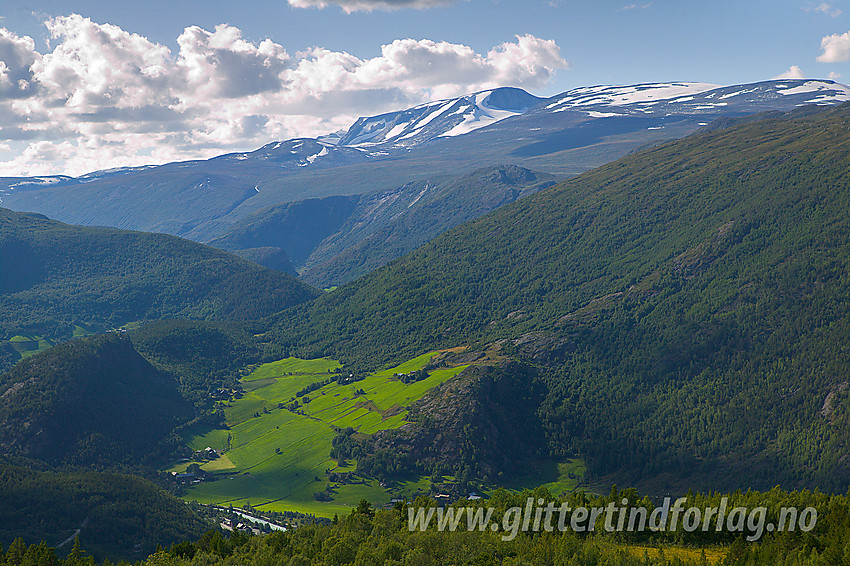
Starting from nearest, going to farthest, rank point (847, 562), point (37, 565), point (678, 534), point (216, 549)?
point (847, 562) < point (678, 534) < point (37, 565) < point (216, 549)

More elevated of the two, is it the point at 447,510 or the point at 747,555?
the point at 747,555

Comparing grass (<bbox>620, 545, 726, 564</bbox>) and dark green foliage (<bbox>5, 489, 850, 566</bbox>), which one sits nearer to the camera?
dark green foliage (<bbox>5, 489, 850, 566</bbox>)

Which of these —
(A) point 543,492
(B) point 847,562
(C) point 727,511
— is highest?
(B) point 847,562

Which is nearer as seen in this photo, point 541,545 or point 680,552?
point 541,545

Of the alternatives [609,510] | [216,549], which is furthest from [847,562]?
[216,549]

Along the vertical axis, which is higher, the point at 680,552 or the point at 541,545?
the point at 541,545

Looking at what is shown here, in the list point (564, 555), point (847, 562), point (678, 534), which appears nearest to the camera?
point (847, 562)

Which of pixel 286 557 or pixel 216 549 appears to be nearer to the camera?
pixel 286 557

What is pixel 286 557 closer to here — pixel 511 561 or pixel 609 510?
pixel 511 561

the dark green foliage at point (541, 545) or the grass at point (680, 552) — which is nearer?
the dark green foliage at point (541, 545)

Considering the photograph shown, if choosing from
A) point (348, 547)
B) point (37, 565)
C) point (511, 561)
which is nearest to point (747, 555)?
point (511, 561)
